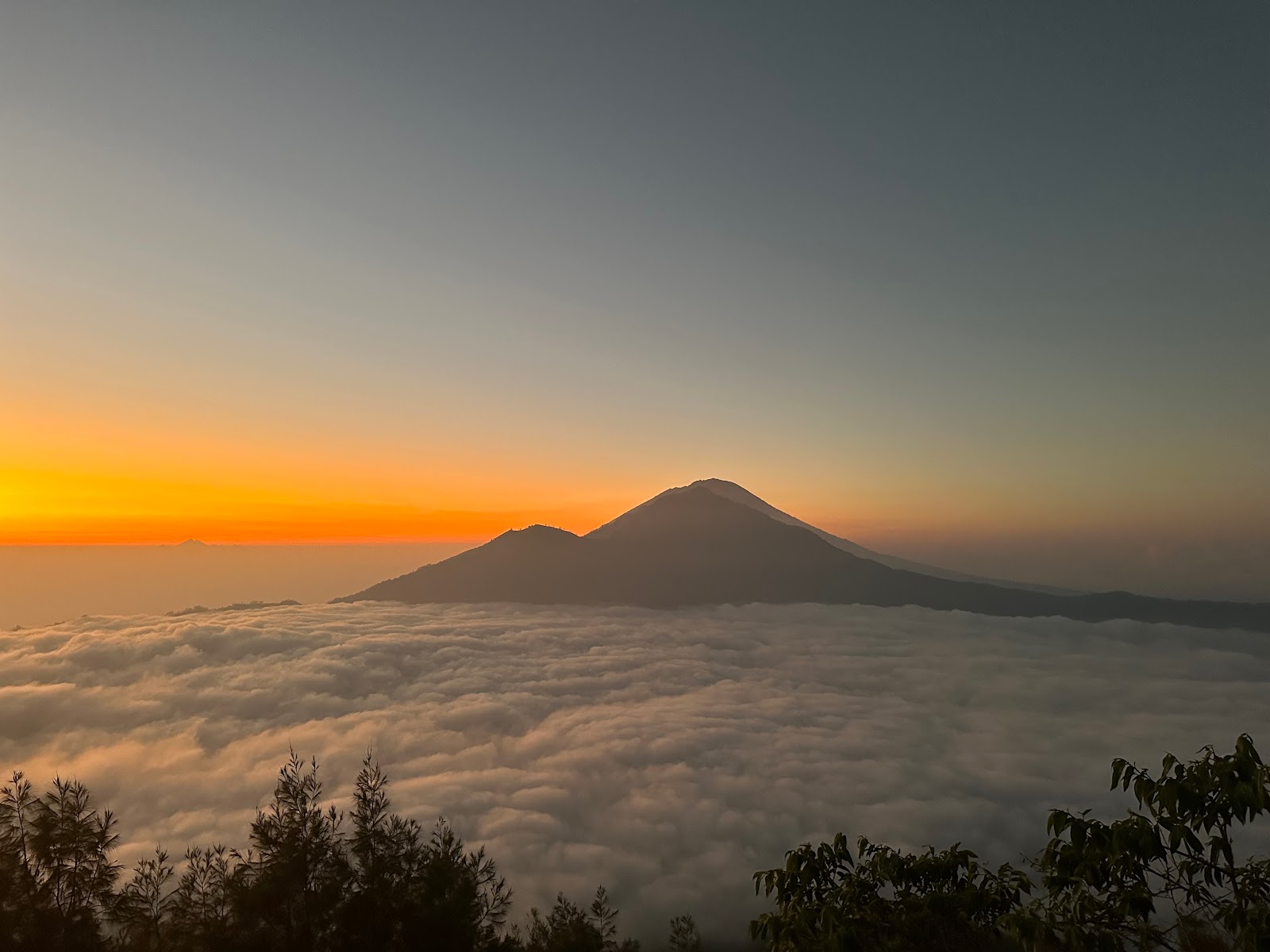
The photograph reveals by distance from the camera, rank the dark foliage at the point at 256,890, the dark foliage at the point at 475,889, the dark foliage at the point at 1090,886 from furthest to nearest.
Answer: the dark foliage at the point at 256,890 → the dark foliage at the point at 475,889 → the dark foliage at the point at 1090,886

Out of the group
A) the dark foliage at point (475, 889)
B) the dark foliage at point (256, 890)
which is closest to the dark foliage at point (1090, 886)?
the dark foliage at point (475, 889)

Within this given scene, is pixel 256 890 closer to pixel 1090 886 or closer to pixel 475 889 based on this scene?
pixel 475 889

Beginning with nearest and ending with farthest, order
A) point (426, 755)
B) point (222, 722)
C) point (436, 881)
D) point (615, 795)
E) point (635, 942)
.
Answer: point (436, 881) → point (635, 942) → point (615, 795) → point (426, 755) → point (222, 722)

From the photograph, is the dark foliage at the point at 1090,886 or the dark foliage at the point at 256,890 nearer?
the dark foliage at the point at 1090,886

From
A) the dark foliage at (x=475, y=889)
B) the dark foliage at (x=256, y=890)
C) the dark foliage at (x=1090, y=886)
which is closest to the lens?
the dark foliage at (x=1090, y=886)

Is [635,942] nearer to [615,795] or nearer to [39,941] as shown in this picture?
[39,941]

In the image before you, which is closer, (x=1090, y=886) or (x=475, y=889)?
(x=1090, y=886)

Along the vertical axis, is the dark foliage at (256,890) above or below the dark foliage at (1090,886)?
below

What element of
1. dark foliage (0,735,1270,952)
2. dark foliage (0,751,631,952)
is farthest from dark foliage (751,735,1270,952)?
dark foliage (0,751,631,952)

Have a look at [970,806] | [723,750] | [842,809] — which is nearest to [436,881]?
[842,809]

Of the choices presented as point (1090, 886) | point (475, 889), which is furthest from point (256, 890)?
point (1090, 886)

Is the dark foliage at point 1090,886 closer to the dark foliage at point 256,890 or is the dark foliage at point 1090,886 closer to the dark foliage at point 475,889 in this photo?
the dark foliage at point 475,889
